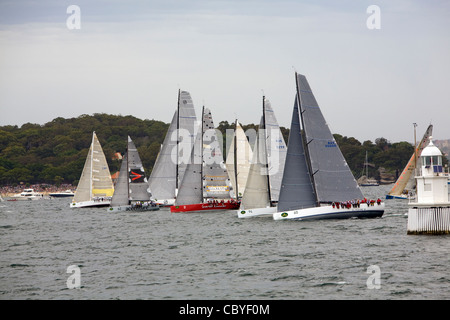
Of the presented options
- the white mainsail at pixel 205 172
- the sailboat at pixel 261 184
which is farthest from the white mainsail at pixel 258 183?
the white mainsail at pixel 205 172

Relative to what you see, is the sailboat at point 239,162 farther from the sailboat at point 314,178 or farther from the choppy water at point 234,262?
the choppy water at point 234,262

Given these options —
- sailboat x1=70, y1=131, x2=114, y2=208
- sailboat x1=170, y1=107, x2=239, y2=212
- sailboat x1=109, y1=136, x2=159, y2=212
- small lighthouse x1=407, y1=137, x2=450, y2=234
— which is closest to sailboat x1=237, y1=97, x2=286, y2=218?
sailboat x1=170, y1=107, x2=239, y2=212

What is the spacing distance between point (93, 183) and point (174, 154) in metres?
15.8

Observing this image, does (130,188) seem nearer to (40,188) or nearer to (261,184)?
(261,184)

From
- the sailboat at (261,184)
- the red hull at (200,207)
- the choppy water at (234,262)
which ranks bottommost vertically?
the choppy water at (234,262)

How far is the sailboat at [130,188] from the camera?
72250mm

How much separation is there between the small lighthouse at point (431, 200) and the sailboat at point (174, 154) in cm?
3812

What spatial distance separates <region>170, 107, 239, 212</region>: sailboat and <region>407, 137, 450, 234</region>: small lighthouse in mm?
30126

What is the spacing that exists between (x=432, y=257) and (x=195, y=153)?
37.9m

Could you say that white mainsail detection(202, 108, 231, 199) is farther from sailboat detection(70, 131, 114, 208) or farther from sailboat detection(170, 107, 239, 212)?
sailboat detection(70, 131, 114, 208)

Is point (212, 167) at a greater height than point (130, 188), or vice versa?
point (212, 167)

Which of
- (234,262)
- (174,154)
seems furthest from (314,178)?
(174,154)

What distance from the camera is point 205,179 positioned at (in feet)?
214
